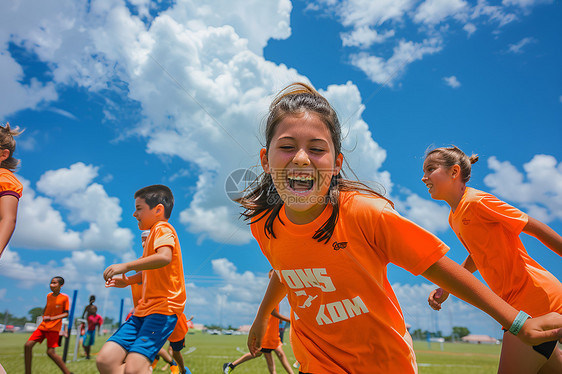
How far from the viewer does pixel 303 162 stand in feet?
7.06

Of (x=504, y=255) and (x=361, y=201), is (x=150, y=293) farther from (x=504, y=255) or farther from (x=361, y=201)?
(x=504, y=255)

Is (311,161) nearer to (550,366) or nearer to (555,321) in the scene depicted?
(555,321)

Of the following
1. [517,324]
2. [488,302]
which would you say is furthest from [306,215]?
[517,324]

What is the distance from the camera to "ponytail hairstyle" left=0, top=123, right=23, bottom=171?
3959 mm

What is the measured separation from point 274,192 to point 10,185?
2.40 meters

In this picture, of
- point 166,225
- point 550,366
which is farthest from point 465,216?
point 166,225

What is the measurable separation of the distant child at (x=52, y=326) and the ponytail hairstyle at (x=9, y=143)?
508 centimetres

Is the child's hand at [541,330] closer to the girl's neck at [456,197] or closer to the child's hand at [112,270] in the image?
the girl's neck at [456,197]

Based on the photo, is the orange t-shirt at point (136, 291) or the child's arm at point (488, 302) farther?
the orange t-shirt at point (136, 291)

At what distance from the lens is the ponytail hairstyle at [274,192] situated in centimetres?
230

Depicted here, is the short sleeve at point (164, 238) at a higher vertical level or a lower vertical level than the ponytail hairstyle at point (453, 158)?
lower

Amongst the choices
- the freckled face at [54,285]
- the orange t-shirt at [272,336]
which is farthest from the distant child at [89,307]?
the orange t-shirt at [272,336]

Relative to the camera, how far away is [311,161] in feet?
7.23

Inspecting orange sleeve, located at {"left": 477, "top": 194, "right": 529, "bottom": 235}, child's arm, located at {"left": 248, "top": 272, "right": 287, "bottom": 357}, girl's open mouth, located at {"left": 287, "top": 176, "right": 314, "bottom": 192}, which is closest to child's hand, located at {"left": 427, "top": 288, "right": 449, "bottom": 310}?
orange sleeve, located at {"left": 477, "top": 194, "right": 529, "bottom": 235}
